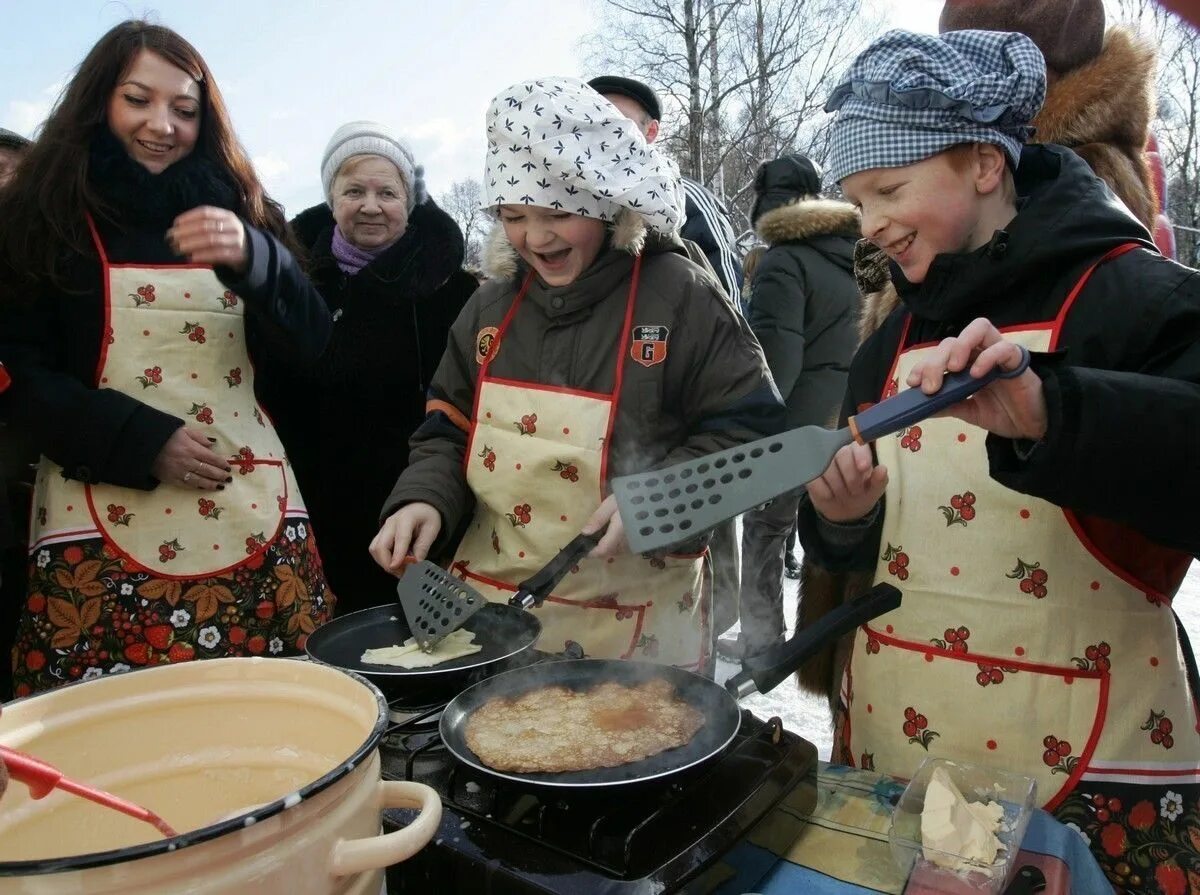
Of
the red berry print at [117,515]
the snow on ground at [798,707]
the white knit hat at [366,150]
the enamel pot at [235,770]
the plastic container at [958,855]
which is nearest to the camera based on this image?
the enamel pot at [235,770]

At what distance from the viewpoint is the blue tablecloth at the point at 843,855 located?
1054 mm

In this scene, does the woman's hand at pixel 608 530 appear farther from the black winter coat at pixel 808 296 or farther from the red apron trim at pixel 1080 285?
the black winter coat at pixel 808 296

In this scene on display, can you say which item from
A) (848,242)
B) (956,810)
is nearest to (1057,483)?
(956,810)

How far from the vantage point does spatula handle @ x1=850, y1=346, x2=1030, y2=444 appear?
1.08 m

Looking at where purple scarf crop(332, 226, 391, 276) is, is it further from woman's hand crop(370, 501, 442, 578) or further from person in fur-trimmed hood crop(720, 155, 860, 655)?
person in fur-trimmed hood crop(720, 155, 860, 655)

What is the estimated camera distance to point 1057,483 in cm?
110

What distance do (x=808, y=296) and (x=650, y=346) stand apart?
2441 mm

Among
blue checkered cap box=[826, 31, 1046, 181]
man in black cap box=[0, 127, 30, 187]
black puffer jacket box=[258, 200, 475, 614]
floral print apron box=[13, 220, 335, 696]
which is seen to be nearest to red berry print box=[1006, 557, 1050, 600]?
blue checkered cap box=[826, 31, 1046, 181]

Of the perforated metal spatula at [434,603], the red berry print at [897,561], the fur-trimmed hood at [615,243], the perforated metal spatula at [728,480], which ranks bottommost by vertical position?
the perforated metal spatula at [434,603]

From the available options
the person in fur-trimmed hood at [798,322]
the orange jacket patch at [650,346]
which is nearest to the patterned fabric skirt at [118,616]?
the orange jacket patch at [650,346]

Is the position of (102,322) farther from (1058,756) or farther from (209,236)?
(1058,756)

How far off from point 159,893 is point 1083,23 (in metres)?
2.11

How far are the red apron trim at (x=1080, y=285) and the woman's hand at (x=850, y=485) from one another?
34cm

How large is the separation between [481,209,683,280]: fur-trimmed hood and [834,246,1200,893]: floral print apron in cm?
86
